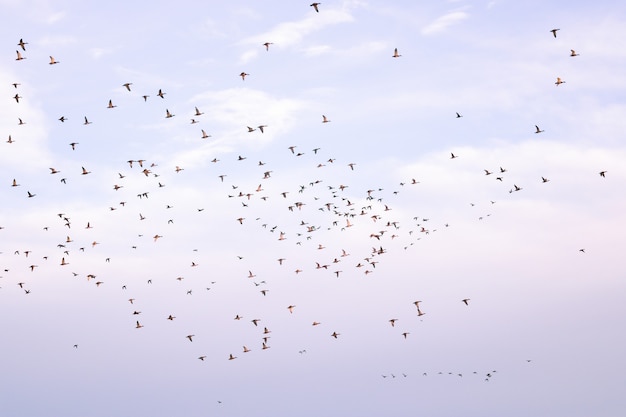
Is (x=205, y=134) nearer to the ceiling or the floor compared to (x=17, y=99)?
nearer to the floor

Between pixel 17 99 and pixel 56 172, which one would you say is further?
pixel 56 172

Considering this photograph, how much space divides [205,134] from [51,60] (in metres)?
15.9

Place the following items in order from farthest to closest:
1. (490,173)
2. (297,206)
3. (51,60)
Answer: (297,206), (490,173), (51,60)

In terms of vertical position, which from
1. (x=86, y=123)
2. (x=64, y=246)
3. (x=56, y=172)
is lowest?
(x=64, y=246)

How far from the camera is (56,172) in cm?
8056

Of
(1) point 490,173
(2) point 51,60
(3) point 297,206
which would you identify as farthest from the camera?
(3) point 297,206

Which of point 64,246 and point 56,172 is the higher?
point 56,172

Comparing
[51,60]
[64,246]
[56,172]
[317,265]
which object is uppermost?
[51,60]

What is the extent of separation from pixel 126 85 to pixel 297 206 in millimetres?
22341

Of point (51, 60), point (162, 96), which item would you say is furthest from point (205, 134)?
point (51, 60)

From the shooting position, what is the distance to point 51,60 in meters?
73.6

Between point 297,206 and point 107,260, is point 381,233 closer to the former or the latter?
point 297,206

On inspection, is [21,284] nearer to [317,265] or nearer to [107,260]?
[107,260]

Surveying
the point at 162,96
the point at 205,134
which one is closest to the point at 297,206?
the point at 205,134
